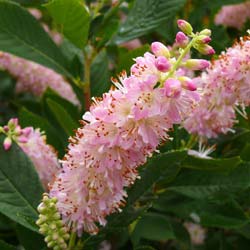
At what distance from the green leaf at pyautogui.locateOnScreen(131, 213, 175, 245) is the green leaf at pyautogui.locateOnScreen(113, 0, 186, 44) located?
586mm

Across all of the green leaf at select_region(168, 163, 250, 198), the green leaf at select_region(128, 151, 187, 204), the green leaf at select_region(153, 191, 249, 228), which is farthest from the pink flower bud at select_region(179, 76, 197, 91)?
the green leaf at select_region(153, 191, 249, 228)

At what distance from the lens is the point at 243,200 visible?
1764mm

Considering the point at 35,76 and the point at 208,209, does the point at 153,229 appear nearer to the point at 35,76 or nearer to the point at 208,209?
the point at 208,209

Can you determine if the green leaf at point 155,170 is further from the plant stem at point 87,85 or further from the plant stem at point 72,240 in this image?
the plant stem at point 87,85

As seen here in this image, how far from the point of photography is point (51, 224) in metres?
1.27

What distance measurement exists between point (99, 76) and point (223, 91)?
559 millimetres

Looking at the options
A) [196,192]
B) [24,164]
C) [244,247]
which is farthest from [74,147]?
[244,247]

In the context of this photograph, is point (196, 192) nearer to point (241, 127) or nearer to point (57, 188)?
point (241, 127)

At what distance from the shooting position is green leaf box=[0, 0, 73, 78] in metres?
1.65

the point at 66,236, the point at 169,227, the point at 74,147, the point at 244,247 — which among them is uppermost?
the point at 74,147

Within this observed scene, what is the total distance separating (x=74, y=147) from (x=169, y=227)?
27.7 inches

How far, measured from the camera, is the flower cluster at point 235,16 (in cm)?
248

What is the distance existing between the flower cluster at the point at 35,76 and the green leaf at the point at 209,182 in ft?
2.43

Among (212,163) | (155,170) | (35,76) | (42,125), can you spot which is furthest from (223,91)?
(35,76)
